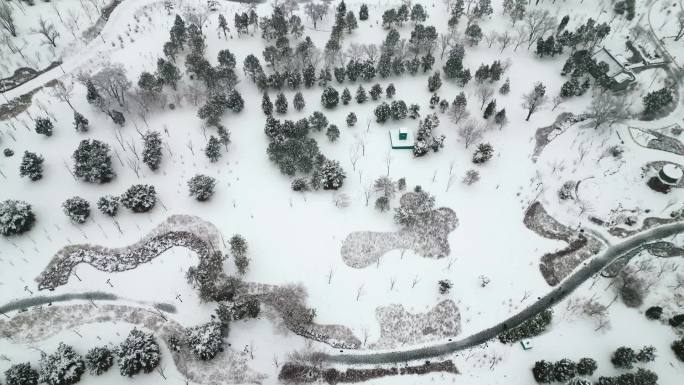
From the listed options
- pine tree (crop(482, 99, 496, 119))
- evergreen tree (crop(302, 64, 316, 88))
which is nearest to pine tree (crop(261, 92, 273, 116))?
evergreen tree (crop(302, 64, 316, 88))

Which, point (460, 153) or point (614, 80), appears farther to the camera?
point (614, 80)

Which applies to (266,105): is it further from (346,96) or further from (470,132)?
(470,132)

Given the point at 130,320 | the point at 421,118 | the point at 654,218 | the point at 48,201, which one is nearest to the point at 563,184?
the point at 654,218

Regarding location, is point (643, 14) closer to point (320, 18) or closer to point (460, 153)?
point (460, 153)

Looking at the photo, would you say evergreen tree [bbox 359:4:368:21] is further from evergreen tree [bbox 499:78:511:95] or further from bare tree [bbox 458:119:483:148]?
bare tree [bbox 458:119:483:148]

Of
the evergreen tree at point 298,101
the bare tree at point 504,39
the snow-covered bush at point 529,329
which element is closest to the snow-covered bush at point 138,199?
the evergreen tree at point 298,101

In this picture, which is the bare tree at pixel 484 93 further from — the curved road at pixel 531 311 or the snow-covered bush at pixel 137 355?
the snow-covered bush at pixel 137 355
